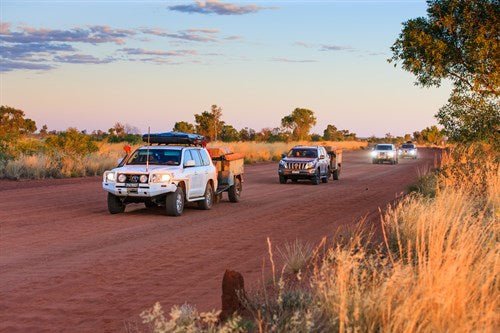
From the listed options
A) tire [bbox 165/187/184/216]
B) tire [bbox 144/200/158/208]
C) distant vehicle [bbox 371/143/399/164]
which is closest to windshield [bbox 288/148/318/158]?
tire [bbox 144/200/158/208]

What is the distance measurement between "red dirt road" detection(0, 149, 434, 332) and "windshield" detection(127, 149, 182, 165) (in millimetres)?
1315

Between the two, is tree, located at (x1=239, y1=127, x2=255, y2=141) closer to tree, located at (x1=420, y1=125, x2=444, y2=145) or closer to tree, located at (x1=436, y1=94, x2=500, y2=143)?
tree, located at (x1=420, y1=125, x2=444, y2=145)

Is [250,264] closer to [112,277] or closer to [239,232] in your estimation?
[112,277]

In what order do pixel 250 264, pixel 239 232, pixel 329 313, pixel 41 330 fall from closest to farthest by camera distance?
pixel 329 313
pixel 41 330
pixel 250 264
pixel 239 232

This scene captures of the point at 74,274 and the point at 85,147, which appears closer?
the point at 74,274

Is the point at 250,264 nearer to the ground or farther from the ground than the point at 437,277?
nearer to the ground

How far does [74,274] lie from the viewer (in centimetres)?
1019

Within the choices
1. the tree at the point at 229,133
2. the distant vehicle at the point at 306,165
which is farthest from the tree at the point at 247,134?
the distant vehicle at the point at 306,165

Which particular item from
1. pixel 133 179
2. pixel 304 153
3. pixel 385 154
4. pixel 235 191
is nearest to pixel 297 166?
pixel 304 153

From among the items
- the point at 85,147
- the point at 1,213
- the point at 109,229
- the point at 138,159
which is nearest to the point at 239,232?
the point at 109,229

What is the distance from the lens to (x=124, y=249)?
1241 cm

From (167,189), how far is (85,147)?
2226 centimetres

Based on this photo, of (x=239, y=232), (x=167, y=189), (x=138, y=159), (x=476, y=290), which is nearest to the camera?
(x=476, y=290)

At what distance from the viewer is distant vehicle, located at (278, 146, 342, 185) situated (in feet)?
99.3
